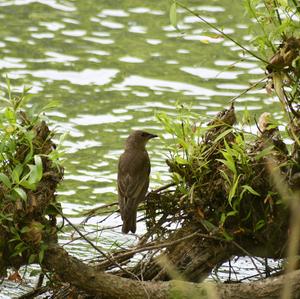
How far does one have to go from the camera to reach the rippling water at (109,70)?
1023 cm

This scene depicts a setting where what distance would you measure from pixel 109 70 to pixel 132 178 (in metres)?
5.02

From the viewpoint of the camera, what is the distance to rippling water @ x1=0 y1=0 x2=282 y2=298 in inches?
403

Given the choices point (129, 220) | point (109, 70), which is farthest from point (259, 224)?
point (109, 70)

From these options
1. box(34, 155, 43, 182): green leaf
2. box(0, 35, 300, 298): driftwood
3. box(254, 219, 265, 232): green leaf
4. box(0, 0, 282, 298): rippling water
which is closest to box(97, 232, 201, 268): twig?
box(0, 35, 300, 298): driftwood

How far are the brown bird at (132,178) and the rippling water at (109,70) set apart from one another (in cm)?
92

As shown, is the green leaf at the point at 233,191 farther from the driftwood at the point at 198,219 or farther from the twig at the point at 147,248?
the twig at the point at 147,248

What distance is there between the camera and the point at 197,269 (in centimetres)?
645

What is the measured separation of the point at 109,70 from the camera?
1238 cm

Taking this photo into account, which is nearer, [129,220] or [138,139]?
[129,220]

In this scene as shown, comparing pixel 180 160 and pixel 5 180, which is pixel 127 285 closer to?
pixel 180 160

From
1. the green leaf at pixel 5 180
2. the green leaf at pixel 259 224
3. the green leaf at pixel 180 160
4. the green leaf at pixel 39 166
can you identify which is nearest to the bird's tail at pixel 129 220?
the green leaf at pixel 180 160

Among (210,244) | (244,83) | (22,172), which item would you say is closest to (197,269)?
(210,244)

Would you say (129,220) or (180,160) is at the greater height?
(180,160)

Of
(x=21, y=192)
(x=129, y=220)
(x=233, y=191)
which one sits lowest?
(x=129, y=220)
